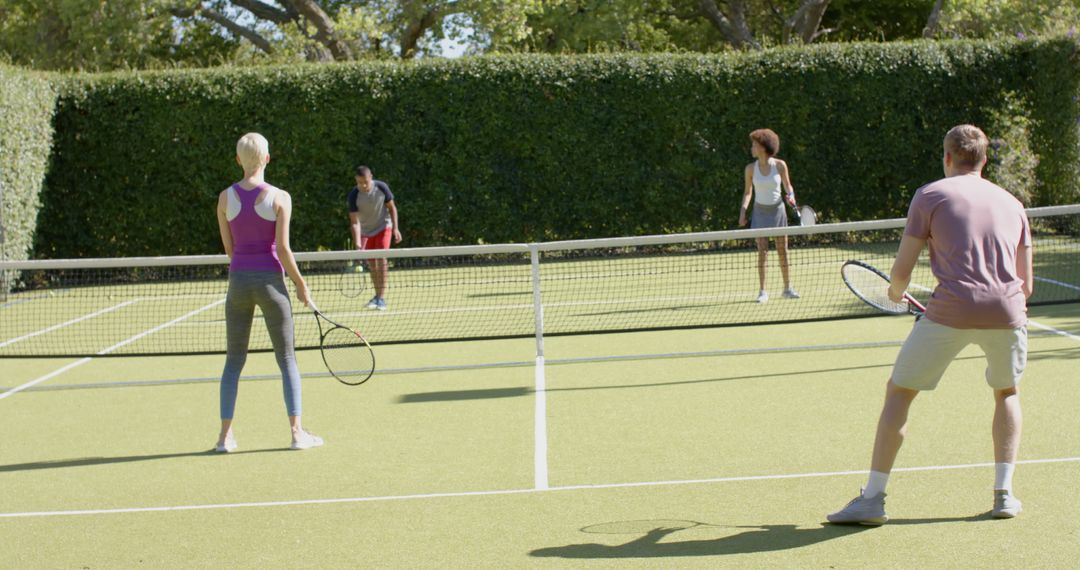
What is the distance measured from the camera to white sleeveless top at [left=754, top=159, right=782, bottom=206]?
12469 mm

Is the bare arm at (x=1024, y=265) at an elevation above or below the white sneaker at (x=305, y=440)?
above

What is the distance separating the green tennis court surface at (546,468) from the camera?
16.8 ft

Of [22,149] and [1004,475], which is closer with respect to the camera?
[1004,475]

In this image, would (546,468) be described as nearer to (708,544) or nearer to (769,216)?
(708,544)

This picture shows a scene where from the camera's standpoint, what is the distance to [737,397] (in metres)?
8.12

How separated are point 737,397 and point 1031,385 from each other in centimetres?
190

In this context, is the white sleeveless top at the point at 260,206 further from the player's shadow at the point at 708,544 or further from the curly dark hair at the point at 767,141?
the curly dark hair at the point at 767,141

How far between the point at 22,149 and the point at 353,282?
4.99 m

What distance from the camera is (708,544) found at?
5.06 m

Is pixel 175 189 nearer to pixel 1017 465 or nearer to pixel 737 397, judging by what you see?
pixel 737 397

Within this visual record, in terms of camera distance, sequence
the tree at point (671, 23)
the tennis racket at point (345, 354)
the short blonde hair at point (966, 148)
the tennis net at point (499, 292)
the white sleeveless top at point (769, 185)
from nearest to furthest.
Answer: the short blonde hair at point (966, 148), the tennis racket at point (345, 354), the tennis net at point (499, 292), the white sleeveless top at point (769, 185), the tree at point (671, 23)

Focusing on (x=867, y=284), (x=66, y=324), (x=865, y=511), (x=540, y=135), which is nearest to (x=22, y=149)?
(x=66, y=324)

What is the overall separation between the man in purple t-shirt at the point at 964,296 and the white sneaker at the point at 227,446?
3600 mm

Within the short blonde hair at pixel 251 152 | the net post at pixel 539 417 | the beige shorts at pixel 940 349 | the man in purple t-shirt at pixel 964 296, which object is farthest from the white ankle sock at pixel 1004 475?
the short blonde hair at pixel 251 152
